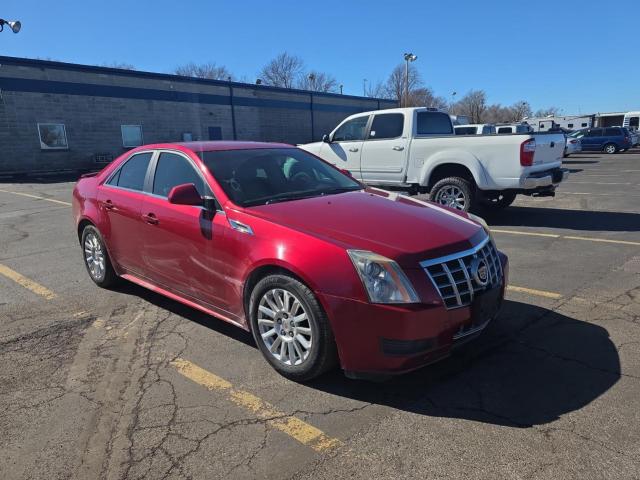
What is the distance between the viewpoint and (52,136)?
24359mm

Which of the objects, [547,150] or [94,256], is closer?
[94,256]

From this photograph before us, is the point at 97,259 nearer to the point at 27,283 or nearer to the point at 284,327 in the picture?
the point at 27,283

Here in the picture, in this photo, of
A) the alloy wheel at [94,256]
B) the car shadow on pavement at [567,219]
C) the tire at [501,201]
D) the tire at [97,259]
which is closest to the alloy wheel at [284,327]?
the tire at [97,259]

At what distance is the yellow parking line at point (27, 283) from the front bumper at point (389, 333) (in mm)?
3769

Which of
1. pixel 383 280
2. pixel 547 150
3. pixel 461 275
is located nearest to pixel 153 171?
pixel 383 280

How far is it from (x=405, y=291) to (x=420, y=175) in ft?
21.5

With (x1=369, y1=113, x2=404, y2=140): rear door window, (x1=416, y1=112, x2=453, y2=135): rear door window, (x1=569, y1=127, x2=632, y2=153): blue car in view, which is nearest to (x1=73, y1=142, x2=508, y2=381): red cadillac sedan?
(x1=369, y1=113, x2=404, y2=140): rear door window

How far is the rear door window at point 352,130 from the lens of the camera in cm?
1000

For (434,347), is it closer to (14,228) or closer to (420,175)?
(420,175)

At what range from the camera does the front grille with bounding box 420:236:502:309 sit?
2984mm

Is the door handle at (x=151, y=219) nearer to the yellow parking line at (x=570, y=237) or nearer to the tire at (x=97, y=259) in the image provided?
the tire at (x=97, y=259)

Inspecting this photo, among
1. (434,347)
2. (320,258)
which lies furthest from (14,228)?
(434,347)

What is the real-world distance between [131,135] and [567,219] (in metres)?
24.6

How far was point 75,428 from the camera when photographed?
2.90 m
